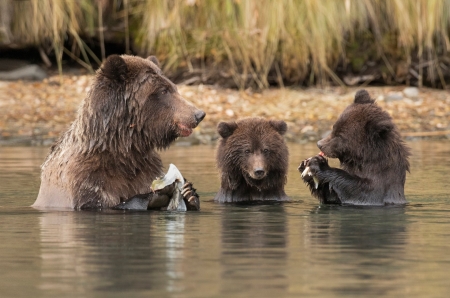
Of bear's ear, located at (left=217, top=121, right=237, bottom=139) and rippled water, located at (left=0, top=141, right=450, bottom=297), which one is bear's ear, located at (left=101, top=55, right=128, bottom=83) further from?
bear's ear, located at (left=217, top=121, right=237, bottom=139)

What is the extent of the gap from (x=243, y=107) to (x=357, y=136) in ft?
25.6

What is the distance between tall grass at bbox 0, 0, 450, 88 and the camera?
17.0 metres

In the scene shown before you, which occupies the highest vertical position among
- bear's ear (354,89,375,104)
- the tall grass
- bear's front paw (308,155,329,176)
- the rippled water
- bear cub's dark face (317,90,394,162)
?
the tall grass

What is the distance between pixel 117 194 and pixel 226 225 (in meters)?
1.12

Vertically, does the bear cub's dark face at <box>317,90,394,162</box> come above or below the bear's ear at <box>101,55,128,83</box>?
below

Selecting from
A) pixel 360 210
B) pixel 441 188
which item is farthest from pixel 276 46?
pixel 360 210

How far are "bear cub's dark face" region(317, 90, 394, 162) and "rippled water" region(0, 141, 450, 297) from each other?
0.65m

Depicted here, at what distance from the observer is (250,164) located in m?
9.83

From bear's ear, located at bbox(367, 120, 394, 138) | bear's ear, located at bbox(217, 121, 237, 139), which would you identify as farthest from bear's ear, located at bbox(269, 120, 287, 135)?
bear's ear, located at bbox(367, 120, 394, 138)

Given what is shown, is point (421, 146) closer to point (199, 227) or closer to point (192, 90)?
point (192, 90)

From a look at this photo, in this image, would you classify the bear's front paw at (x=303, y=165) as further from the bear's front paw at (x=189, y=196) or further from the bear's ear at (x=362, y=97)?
the bear's front paw at (x=189, y=196)

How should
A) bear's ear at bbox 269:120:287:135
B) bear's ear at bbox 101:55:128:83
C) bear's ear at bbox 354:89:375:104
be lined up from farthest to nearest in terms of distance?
bear's ear at bbox 269:120:287:135 → bear's ear at bbox 354:89:375:104 → bear's ear at bbox 101:55:128:83

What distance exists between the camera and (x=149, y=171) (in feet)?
28.8

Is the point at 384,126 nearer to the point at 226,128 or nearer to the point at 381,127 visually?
the point at 381,127
